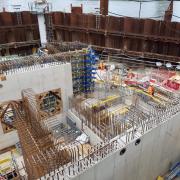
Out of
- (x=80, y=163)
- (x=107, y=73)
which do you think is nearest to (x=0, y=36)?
(x=107, y=73)

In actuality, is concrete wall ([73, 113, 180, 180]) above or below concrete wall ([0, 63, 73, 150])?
below

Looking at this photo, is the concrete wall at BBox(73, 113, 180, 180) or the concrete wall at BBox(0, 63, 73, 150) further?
the concrete wall at BBox(0, 63, 73, 150)

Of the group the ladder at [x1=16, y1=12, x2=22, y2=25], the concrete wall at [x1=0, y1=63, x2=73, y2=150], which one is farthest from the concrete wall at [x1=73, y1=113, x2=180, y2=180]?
the ladder at [x1=16, y1=12, x2=22, y2=25]

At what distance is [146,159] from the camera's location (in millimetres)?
7668

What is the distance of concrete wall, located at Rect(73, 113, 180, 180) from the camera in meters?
6.11

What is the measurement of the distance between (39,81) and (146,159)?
21.5 feet

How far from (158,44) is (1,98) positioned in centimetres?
1432

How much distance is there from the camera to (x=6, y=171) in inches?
362

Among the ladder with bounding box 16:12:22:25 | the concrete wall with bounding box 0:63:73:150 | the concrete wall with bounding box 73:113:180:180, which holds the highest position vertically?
the ladder with bounding box 16:12:22:25

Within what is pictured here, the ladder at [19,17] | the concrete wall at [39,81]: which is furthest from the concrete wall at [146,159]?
the ladder at [19,17]

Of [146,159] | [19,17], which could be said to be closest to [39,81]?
[146,159]

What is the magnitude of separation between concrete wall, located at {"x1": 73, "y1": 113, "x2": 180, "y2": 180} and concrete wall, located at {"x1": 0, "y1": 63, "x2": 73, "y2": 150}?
6.12 m

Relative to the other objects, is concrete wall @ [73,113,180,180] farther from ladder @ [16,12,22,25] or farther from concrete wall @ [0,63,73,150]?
ladder @ [16,12,22,25]

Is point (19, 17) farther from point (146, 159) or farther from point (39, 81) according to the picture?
point (146, 159)
